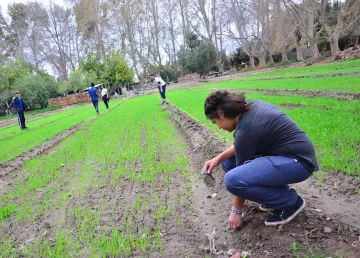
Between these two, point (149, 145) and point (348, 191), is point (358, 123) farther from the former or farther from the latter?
point (149, 145)

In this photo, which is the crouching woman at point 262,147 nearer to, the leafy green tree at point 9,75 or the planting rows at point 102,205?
the planting rows at point 102,205

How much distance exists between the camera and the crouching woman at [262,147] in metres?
2.55

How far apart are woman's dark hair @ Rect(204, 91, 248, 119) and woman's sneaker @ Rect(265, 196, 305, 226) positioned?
41.7 inches

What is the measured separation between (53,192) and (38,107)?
37.8 meters

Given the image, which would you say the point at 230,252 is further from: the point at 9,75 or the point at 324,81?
the point at 9,75

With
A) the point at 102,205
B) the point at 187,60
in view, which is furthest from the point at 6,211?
the point at 187,60

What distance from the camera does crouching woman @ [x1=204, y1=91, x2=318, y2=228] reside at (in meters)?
2.55

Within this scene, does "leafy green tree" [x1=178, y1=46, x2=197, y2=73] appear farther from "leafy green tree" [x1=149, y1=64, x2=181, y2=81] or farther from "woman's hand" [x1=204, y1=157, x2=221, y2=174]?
"woman's hand" [x1=204, y1=157, x2=221, y2=174]

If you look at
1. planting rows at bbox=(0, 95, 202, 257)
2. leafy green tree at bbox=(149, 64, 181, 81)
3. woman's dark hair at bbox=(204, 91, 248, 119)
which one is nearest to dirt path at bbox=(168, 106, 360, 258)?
planting rows at bbox=(0, 95, 202, 257)

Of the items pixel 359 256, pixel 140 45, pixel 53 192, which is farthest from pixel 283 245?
pixel 140 45

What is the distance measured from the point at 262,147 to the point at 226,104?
20.4 inches

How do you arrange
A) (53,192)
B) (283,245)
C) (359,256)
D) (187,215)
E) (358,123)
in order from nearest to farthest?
(359,256), (283,245), (187,215), (53,192), (358,123)

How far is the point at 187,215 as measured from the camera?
3730 mm

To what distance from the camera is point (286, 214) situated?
2816mm
